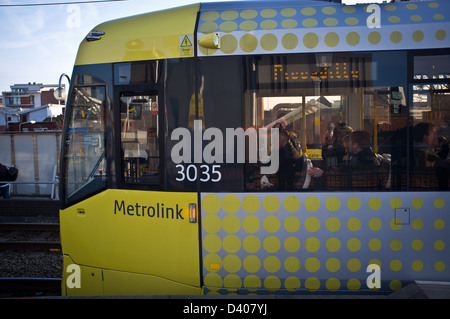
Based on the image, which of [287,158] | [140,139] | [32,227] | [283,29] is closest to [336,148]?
[287,158]

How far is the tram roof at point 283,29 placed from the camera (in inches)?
152

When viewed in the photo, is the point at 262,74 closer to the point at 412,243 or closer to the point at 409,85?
the point at 409,85

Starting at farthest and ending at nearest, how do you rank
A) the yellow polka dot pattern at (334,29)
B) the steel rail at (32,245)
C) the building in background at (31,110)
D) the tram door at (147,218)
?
the building in background at (31,110) → the steel rail at (32,245) → the tram door at (147,218) → the yellow polka dot pattern at (334,29)

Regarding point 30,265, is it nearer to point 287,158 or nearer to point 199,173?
point 199,173

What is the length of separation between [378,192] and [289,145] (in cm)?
107

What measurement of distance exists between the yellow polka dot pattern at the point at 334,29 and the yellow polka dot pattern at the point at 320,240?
1583 millimetres

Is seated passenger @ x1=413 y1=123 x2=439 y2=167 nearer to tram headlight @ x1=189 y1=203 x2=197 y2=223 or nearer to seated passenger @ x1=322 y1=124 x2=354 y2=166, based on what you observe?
seated passenger @ x1=322 y1=124 x2=354 y2=166

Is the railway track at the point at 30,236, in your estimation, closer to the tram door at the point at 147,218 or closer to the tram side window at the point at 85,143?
the tram side window at the point at 85,143

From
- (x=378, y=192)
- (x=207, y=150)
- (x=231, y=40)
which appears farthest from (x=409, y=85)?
(x=207, y=150)

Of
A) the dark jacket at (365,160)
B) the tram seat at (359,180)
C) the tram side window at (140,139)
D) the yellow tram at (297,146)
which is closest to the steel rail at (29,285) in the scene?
the yellow tram at (297,146)

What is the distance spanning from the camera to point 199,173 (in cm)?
402

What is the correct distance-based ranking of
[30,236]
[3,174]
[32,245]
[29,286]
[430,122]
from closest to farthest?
[430,122] → [29,286] → [32,245] → [30,236] → [3,174]

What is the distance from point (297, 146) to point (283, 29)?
4.16 ft

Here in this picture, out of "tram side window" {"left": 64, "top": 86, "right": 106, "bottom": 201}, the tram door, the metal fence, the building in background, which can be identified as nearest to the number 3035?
the tram door
